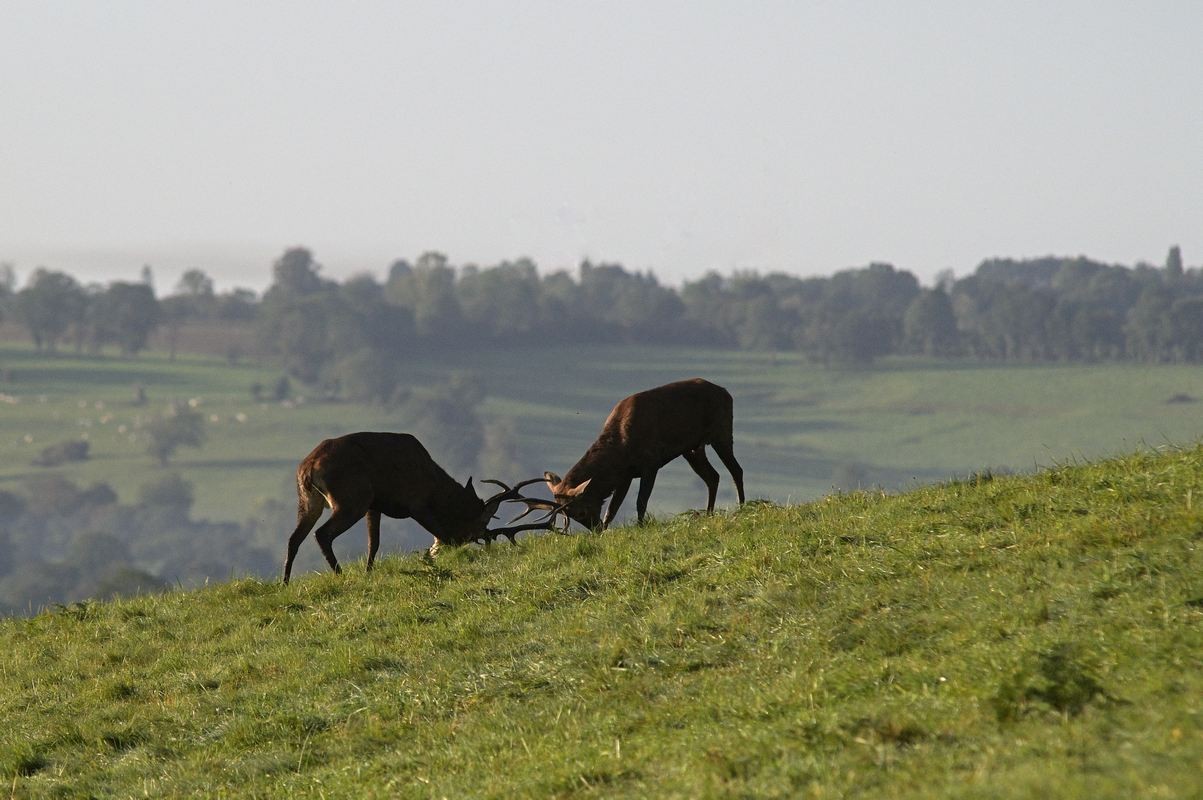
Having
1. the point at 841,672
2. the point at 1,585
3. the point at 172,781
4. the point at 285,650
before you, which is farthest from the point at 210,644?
the point at 1,585

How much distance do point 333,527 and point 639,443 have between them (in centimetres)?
420

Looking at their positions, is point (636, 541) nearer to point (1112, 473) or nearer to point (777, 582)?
point (777, 582)

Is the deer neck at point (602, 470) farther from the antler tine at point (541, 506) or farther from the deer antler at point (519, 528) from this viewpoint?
the deer antler at point (519, 528)

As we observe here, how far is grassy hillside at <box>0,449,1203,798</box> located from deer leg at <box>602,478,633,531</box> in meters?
2.00

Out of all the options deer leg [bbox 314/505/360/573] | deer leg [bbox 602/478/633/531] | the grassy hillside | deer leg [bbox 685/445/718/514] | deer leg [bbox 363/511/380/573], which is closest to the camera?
the grassy hillside

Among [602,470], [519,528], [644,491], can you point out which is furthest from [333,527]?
[644,491]

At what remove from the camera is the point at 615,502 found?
20.6m

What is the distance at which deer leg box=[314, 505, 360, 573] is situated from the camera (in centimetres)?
1954

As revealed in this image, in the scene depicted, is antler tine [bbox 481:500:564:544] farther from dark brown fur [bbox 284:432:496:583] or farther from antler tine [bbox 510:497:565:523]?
dark brown fur [bbox 284:432:496:583]

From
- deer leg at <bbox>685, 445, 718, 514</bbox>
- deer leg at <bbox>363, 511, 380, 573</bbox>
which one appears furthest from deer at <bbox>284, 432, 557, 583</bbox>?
deer leg at <bbox>685, 445, 718, 514</bbox>

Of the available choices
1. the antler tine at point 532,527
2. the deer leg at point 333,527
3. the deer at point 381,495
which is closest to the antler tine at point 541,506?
the antler tine at point 532,527

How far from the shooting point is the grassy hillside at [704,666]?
9.06 meters

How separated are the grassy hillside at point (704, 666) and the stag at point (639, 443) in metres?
2.60

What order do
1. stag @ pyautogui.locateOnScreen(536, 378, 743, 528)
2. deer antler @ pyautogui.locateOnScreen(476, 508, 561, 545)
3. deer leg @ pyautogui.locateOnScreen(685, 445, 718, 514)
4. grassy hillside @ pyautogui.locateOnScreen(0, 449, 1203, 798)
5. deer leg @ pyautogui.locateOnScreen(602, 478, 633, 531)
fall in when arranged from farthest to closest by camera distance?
deer leg @ pyautogui.locateOnScreen(685, 445, 718, 514)
stag @ pyautogui.locateOnScreen(536, 378, 743, 528)
deer leg @ pyautogui.locateOnScreen(602, 478, 633, 531)
deer antler @ pyautogui.locateOnScreen(476, 508, 561, 545)
grassy hillside @ pyautogui.locateOnScreen(0, 449, 1203, 798)
